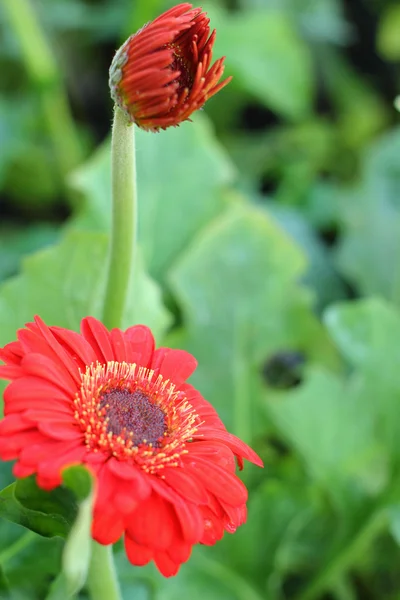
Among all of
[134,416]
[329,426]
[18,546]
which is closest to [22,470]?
[134,416]

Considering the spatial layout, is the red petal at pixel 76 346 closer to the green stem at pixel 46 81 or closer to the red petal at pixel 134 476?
the red petal at pixel 134 476

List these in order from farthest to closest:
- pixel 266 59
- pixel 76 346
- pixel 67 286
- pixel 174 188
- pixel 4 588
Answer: pixel 266 59, pixel 174 188, pixel 67 286, pixel 4 588, pixel 76 346

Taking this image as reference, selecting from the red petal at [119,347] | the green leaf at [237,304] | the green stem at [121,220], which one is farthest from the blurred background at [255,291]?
the red petal at [119,347]

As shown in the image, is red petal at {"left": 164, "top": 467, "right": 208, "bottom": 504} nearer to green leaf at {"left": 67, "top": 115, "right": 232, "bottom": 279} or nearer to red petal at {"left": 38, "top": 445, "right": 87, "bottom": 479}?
red petal at {"left": 38, "top": 445, "right": 87, "bottom": 479}

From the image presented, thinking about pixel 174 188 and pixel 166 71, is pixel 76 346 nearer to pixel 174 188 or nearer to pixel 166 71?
pixel 166 71

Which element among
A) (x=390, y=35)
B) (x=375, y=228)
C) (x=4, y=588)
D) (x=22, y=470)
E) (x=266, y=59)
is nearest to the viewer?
(x=22, y=470)

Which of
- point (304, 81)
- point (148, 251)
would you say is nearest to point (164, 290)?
point (148, 251)
